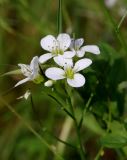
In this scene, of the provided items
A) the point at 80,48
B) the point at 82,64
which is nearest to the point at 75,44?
the point at 80,48

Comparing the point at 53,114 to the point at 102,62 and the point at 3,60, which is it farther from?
the point at 102,62

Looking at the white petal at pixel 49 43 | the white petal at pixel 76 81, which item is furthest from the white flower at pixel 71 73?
the white petal at pixel 49 43

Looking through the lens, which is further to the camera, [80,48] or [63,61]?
[80,48]

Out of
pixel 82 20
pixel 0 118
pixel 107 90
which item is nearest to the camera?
pixel 107 90

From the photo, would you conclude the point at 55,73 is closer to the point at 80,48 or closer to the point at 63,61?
the point at 63,61

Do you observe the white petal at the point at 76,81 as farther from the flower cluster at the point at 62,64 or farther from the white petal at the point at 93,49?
the white petal at the point at 93,49

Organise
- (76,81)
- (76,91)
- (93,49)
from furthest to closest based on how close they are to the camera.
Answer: (76,91)
(93,49)
(76,81)

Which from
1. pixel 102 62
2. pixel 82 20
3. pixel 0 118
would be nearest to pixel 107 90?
pixel 102 62
